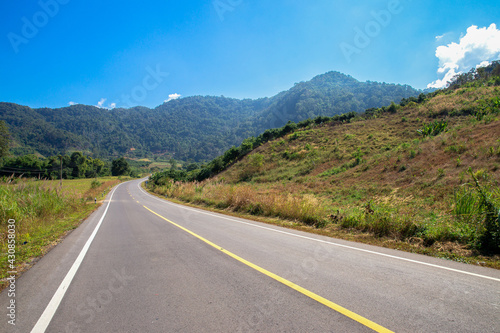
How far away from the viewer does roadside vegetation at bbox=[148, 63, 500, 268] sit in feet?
19.0

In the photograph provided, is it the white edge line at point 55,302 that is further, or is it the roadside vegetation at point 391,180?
the roadside vegetation at point 391,180

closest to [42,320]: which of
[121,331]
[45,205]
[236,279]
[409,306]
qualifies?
[121,331]

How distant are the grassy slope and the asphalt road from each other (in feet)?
7.12

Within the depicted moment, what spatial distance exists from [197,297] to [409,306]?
112 inches

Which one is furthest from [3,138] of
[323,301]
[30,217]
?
[323,301]

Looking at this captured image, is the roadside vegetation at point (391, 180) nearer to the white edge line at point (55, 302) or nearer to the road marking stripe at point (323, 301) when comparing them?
the road marking stripe at point (323, 301)

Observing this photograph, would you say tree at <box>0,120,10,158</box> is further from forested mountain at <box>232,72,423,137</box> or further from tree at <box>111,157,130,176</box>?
forested mountain at <box>232,72,423,137</box>

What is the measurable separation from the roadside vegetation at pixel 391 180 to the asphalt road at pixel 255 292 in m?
1.82

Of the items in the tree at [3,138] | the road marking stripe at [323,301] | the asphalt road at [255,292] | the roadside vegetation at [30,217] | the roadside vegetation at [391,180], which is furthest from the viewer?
the tree at [3,138]

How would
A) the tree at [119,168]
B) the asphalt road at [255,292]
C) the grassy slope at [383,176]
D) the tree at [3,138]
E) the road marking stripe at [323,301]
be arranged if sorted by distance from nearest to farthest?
the road marking stripe at [323,301] < the asphalt road at [255,292] < the grassy slope at [383,176] < the tree at [3,138] < the tree at [119,168]

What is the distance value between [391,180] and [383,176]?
1626 millimetres

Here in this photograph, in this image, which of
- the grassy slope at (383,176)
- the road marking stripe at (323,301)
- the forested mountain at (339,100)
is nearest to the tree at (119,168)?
the grassy slope at (383,176)

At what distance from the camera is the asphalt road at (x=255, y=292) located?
2.48 m

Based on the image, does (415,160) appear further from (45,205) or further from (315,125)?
(315,125)
